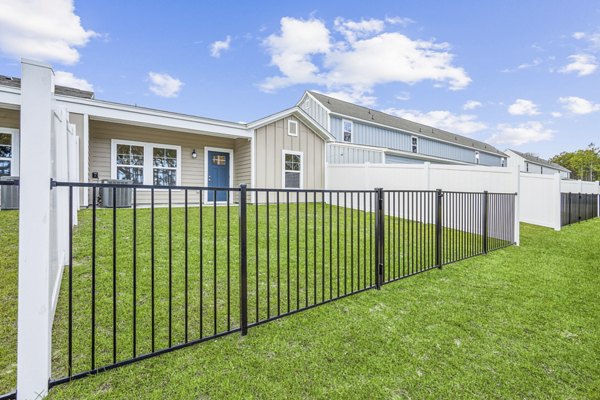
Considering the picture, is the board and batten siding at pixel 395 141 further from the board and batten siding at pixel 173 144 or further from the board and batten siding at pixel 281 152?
the board and batten siding at pixel 173 144

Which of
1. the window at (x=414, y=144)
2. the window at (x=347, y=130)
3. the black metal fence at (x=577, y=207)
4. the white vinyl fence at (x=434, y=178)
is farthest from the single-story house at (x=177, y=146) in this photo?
the window at (x=414, y=144)

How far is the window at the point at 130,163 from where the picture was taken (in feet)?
28.4

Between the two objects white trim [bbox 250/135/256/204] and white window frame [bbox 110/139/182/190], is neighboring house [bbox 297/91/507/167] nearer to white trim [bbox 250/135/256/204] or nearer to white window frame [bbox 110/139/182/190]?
white trim [bbox 250/135/256/204]

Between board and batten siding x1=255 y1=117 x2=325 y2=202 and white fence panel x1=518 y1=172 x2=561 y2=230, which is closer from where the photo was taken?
white fence panel x1=518 y1=172 x2=561 y2=230

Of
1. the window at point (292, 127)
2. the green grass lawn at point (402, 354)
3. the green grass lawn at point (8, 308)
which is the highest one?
the window at point (292, 127)

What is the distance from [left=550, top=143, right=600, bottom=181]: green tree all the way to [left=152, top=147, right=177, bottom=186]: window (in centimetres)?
5553

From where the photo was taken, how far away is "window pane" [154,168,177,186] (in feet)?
30.4

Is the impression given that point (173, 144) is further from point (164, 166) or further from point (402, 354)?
point (402, 354)

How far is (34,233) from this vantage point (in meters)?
1.52

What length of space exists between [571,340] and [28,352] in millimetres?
3750

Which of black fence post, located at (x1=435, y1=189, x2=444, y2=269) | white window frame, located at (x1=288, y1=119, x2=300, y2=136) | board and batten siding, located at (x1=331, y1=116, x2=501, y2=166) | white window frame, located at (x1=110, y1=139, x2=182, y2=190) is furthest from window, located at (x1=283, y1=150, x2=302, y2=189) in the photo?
black fence post, located at (x1=435, y1=189, x2=444, y2=269)

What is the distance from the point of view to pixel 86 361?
1.90 meters

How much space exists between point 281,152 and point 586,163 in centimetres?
5390

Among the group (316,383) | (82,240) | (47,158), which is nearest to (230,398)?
(316,383)
